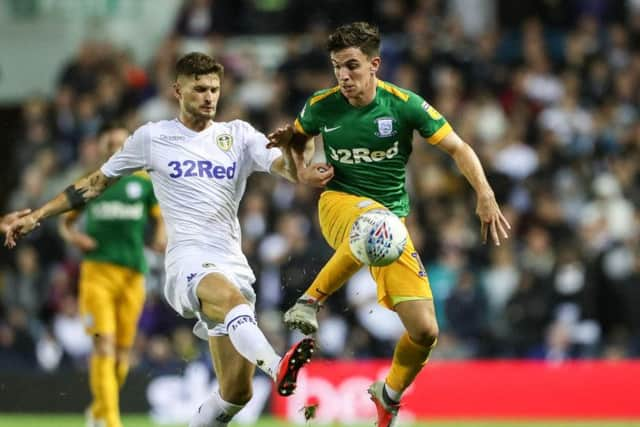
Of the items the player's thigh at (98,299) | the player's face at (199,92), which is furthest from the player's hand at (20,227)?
the player's thigh at (98,299)

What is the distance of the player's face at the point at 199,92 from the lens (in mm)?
9633

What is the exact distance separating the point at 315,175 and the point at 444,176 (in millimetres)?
7924

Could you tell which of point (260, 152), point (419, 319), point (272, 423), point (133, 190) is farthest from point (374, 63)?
point (272, 423)

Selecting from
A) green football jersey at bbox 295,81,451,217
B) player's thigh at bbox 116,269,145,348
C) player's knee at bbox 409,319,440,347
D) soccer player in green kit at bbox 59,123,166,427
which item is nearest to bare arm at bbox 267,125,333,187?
green football jersey at bbox 295,81,451,217

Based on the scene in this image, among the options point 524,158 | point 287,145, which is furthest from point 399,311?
point 524,158

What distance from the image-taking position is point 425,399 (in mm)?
15172

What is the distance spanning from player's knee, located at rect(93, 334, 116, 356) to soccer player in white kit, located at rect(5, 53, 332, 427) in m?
2.64

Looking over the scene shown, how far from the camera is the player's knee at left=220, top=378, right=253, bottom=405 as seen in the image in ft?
31.4

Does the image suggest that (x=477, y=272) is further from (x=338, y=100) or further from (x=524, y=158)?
(x=338, y=100)

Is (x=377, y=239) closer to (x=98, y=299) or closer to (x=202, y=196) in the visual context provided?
(x=202, y=196)

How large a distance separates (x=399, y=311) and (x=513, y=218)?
23.6 ft

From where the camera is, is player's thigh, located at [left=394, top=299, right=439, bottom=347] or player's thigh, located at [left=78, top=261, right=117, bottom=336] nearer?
player's thigh, located at [left=394, top=299, right=439, bottom=347]

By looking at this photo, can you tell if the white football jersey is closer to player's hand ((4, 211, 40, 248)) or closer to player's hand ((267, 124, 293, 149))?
player's hand ((267, 124, 293, 149))

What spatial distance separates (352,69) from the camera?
9625mm
